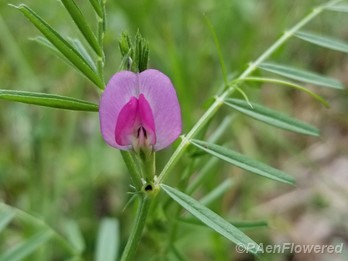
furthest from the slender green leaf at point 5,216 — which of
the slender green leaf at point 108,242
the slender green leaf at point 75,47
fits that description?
the slender green leaf at point 75,47

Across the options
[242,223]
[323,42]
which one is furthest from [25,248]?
[323,42]

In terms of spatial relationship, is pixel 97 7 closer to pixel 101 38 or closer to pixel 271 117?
pixel 101 38

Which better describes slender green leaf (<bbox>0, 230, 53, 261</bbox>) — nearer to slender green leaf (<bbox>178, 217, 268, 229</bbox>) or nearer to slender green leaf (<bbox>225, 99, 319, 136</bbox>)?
slender green leaf (<bbox>178, 217, 268, 229</bbox>)

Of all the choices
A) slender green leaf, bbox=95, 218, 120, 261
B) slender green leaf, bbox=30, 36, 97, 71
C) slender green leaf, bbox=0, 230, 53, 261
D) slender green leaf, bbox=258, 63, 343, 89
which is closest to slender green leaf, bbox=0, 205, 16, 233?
slender green leaf, bbox=0, 230, 53, 261

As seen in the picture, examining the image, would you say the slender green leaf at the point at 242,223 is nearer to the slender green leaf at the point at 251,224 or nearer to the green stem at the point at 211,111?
the slender green leaf at the point at 251,224

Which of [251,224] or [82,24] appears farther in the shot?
[251,224]

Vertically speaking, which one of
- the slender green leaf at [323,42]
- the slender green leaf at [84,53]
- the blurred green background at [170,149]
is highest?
the slender green leaf at [323,42]
